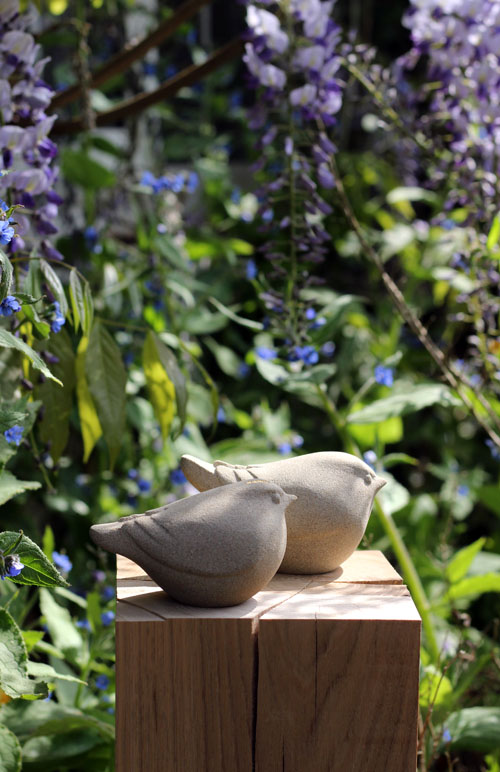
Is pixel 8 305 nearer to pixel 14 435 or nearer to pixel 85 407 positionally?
pixel 14 435

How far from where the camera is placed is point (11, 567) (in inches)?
44.7

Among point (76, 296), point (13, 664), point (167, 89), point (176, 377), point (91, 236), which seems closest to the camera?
point (13, 664)

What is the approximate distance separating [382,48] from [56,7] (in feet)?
7.46

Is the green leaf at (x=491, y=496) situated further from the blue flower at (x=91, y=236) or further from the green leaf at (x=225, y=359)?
the blue flower at (x=91, y=236)

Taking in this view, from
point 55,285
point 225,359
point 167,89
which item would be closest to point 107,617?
point 55,285

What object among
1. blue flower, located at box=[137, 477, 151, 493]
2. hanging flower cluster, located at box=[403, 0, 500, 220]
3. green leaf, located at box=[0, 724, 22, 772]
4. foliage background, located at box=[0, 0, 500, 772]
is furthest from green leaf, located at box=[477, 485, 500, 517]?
green leaf, located at box=[0, 724, 22, 772]

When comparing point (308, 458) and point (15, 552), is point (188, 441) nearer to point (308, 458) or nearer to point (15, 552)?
point (308, 458)

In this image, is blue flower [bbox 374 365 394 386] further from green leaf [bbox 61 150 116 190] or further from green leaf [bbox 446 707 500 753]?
green leaf [bbox 61 150 116 190]

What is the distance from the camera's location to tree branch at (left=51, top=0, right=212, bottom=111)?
226cm

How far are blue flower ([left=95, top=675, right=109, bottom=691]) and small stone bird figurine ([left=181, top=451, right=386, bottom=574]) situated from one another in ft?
2.10

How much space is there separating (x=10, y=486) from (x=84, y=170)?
1481 mm

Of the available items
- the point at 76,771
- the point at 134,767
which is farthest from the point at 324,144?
the point at 76,771

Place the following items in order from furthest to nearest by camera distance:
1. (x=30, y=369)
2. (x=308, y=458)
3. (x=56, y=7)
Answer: (x=56, y=7)
(x=30, y=369)
(x=308, y=458)

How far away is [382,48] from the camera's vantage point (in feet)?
15.1
